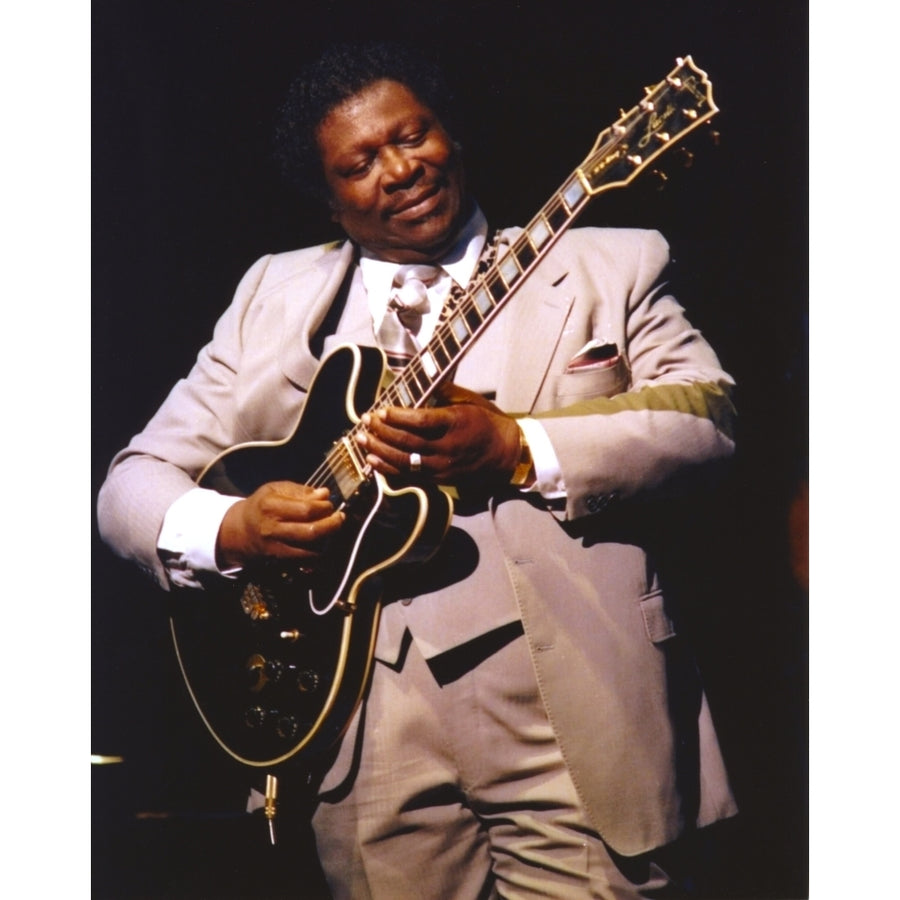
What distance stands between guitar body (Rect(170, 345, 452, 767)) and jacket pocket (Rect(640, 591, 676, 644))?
1.12ft

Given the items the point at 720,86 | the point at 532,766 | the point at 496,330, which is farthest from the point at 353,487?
the point at 720,86

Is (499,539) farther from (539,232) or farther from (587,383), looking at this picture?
(539,232)

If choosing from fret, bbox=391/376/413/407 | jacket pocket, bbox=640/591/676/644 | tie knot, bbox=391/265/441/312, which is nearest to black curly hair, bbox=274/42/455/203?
tie knot, bbox=391/265/441/312

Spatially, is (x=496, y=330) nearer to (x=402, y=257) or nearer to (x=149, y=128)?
(x=402, y=257)

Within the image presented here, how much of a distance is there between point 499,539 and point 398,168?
24.9 inches

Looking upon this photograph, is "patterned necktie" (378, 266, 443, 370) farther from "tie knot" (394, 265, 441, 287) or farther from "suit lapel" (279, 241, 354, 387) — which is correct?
"suit lapel" (279, 241, 354, 387)

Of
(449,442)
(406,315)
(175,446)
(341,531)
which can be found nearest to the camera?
(449,442)

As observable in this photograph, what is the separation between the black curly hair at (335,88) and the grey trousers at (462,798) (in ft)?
2.85

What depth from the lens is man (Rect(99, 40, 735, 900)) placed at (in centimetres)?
195

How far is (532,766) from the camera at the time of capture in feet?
6.48

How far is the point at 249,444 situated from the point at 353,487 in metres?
0.23

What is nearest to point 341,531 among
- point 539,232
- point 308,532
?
point 308,532

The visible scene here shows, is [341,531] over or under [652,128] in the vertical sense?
under

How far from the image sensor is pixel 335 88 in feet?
7.17
